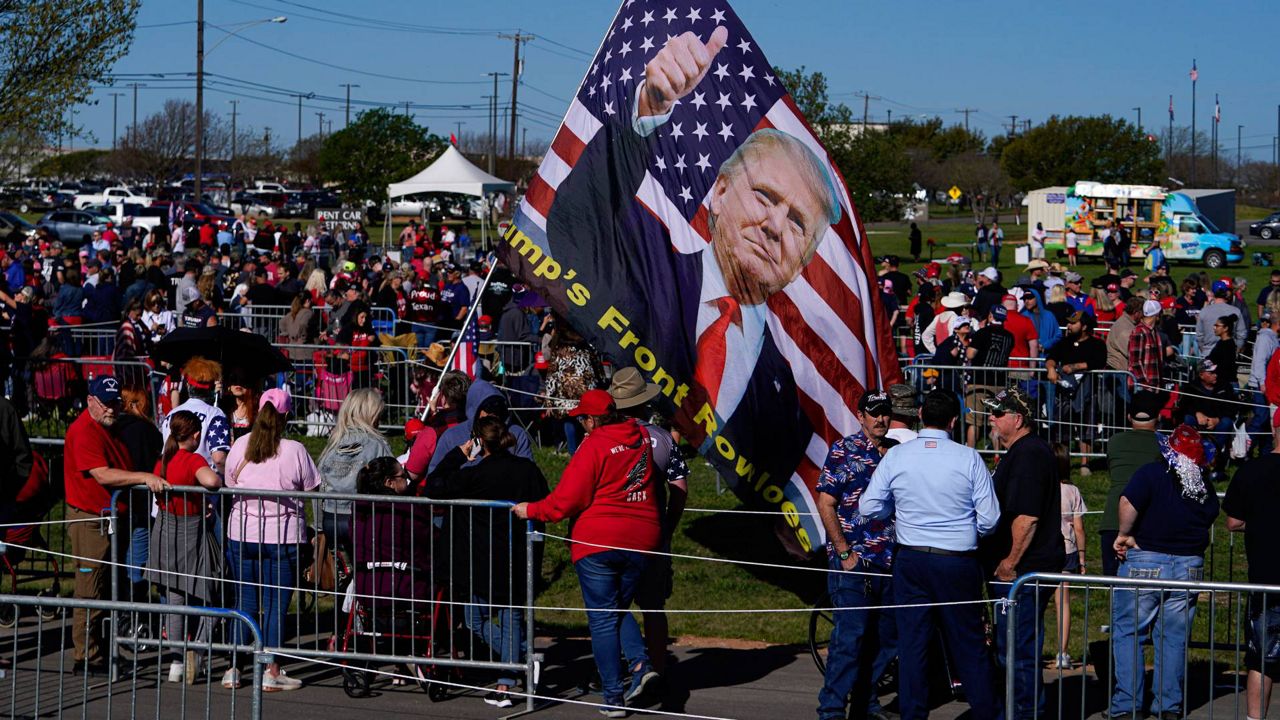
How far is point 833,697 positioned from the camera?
7.64 meters

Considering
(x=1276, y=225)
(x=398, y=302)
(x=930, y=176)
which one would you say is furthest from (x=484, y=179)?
(x=930, y=176)

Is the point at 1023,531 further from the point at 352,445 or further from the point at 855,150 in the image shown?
the point at 855,150

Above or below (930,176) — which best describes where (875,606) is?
below

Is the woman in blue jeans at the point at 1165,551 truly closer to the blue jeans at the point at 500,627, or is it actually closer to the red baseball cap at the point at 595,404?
the red baseball cap at the point at 595,404

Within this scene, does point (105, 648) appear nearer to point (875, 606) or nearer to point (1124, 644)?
point (875, 606)

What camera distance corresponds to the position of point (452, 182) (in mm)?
35969

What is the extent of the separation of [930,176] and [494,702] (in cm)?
8023

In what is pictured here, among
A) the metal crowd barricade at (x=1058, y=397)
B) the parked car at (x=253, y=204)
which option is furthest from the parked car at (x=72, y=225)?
the metal crowd barricade at (x=1058, y=397)

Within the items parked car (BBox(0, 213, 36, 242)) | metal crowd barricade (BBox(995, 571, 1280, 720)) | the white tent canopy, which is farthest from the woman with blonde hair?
parked car (BBox(0, 213, 36, 242))

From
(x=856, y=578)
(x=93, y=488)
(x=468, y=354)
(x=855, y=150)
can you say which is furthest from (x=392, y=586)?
(x=855, y=150)

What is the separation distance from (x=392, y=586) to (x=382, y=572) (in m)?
0.10

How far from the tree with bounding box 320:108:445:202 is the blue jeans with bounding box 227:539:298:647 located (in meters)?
55.7

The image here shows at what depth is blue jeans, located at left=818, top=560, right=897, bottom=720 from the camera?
25.1 feet

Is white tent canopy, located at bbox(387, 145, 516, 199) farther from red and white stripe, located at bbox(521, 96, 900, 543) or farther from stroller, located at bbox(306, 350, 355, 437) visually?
red and white stripe, located at bbox(521, 96, 900, 543)
